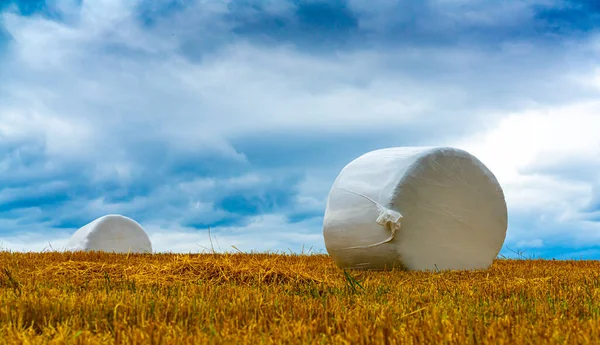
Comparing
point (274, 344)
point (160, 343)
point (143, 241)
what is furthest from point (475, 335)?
point (143, 241)

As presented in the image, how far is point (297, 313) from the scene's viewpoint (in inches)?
133

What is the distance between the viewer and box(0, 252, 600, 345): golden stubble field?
269 cm

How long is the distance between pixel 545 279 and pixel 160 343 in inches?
173

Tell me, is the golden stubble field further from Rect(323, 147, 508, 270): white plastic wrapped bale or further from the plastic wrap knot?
Rect(323, 147, 508, 270): white plastic wrapped bale

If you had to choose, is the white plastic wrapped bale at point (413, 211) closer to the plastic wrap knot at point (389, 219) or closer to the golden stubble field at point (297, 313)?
the plastic wrap knot at point (389, 219)

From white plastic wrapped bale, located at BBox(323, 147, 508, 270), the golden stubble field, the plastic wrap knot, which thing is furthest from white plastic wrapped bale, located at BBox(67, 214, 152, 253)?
the golden stubble field

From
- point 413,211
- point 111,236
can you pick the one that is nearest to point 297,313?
point 413,211

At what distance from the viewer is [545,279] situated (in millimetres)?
5906

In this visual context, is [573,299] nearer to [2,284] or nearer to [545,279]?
[545,279]

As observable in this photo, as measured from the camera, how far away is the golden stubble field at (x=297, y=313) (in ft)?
8.82

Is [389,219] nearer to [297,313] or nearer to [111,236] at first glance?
[297,313]

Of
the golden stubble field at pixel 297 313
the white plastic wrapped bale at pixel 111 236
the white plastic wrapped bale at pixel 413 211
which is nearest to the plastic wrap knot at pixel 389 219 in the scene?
the white plastic wrapped bale at pixel 413 211

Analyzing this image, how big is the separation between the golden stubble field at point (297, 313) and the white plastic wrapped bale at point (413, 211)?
5.90 ft

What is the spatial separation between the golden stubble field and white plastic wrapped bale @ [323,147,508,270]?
5.90 ft
